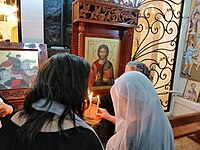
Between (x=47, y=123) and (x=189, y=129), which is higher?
→ (x=47, y=123)

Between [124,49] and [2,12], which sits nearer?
[124,49]

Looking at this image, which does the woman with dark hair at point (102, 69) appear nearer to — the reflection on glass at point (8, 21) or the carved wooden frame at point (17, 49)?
the carved wooden frame at point (17, 49)

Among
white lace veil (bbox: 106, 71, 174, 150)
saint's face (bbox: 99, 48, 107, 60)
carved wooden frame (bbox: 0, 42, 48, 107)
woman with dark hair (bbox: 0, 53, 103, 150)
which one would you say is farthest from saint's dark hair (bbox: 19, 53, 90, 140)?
saint's face (bbox: 99, 48, 107, 60)

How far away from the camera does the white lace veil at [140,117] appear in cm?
99

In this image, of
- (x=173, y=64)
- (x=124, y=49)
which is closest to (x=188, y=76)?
(x=173, y=64)

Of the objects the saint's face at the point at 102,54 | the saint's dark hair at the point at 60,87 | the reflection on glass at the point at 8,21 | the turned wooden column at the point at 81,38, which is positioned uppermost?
the reflection on glass at the point at 8,21

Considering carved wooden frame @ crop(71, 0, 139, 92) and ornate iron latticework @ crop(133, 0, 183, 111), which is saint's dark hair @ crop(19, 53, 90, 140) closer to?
carved wooden frame @ crop(71, 0, 139, 92)

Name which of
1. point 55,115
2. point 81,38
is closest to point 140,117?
point 55,115

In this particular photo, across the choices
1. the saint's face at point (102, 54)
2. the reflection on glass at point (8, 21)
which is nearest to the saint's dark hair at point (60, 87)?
the saint's face at point (102, 54)

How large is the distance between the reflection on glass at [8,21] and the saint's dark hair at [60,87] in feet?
4.69

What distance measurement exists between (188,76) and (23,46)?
1976 mm

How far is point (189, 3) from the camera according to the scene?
219cm

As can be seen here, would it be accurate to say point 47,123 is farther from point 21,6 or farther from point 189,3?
point 189,3

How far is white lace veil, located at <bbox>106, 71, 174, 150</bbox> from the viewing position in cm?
99
